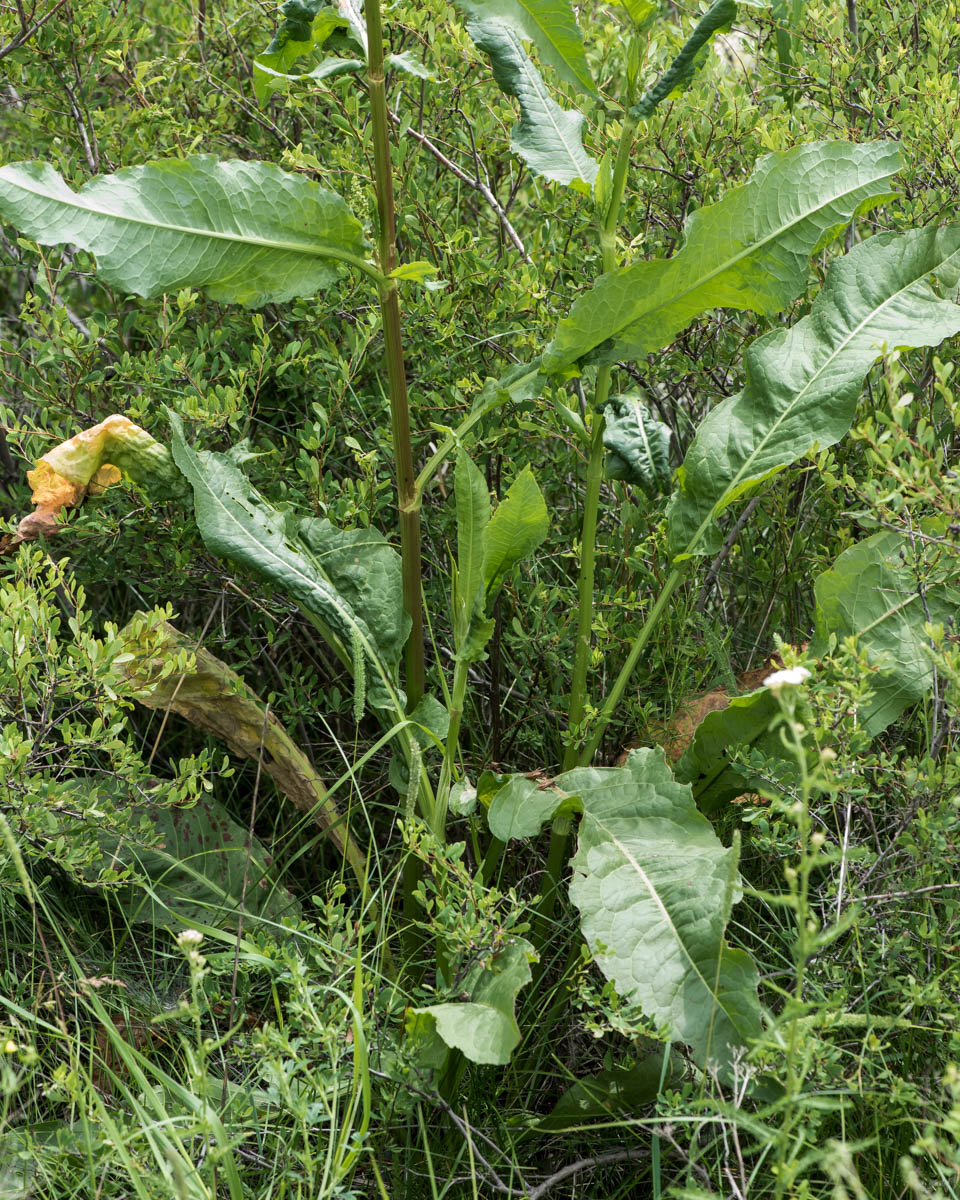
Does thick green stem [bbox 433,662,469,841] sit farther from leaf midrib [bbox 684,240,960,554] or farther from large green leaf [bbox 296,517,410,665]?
leaf midrib [bbox 684,240,960,554]

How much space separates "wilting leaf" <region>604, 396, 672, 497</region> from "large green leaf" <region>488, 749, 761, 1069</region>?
1.80ft

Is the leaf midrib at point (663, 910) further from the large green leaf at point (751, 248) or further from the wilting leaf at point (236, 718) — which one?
the large green leaf at point (751, 248)

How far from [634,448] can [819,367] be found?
38 cm

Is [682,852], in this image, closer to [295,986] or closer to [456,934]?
[456,934]

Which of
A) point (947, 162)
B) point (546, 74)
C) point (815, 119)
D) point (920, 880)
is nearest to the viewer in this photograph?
point (920, 880)

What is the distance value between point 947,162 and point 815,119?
1.22 ft

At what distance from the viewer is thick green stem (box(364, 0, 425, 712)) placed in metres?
1.87

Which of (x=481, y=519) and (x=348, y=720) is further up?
(x=481, y=519)

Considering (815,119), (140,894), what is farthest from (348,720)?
(815,119)

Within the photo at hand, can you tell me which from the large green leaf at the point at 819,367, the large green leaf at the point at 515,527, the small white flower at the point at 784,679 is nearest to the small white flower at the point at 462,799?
the large green leaf at the point at 515,527

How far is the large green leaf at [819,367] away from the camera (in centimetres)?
208

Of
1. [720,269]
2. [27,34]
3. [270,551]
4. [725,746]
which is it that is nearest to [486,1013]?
[725,746]

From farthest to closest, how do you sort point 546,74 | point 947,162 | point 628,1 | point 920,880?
point 546,74 → point 947,162 → point 628,1 → point 920,880

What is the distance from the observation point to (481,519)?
79.4 inches
